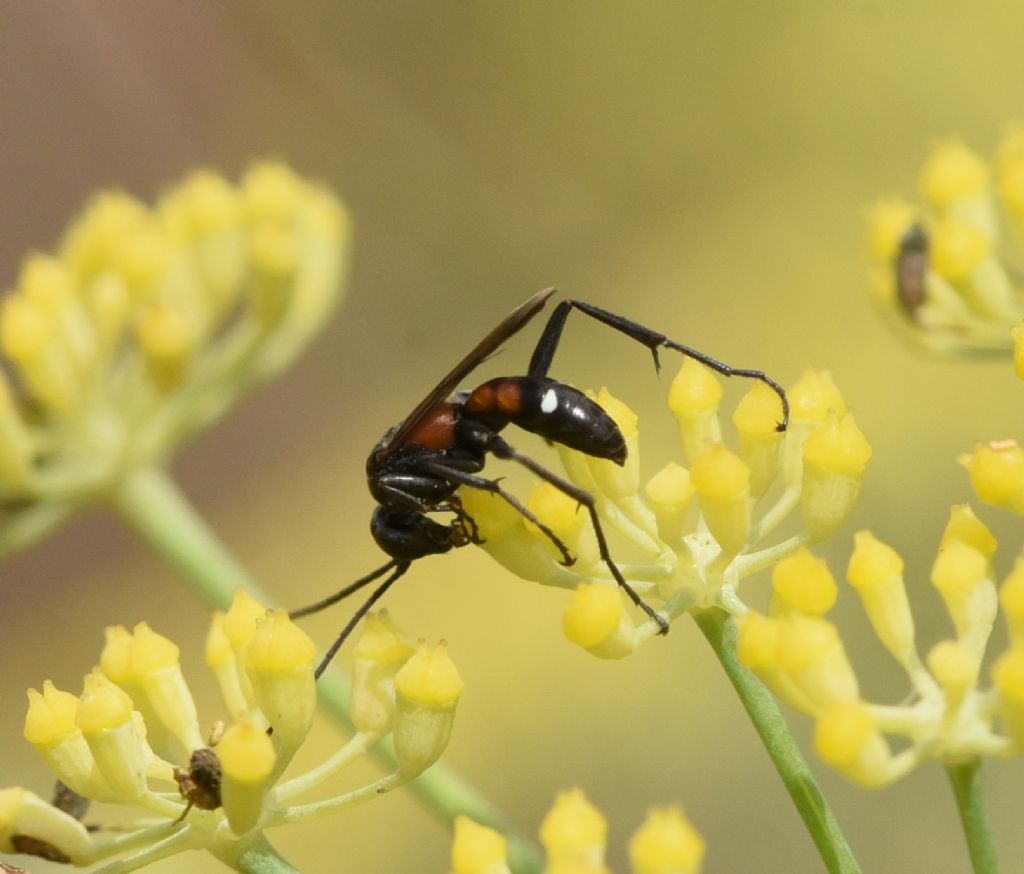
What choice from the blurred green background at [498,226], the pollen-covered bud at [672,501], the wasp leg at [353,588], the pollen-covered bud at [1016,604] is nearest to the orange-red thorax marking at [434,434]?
the wasp leg at [353,588]

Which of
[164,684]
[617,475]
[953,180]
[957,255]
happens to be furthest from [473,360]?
[953,180]

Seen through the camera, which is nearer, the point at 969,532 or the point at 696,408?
the point at 969,532

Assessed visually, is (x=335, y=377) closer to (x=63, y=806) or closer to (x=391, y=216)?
(x=391, y=216)

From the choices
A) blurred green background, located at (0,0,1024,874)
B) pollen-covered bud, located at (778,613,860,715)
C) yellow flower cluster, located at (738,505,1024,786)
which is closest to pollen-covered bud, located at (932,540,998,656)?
yellow flower cluster, located at (738,505,1024,786)

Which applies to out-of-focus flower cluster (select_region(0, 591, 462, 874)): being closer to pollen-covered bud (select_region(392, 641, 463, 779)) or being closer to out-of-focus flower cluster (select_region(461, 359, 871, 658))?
pollen-covered bud (select_region(392, 641, 463, 779))

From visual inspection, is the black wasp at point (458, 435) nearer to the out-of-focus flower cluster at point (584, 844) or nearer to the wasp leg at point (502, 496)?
the wasp leg at point (502, 496)

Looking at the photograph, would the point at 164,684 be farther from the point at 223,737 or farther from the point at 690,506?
the point at 690,506

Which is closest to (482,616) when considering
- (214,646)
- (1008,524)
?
(1008,524)

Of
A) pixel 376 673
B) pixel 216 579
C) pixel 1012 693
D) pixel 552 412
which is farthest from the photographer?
pixel 216 579
